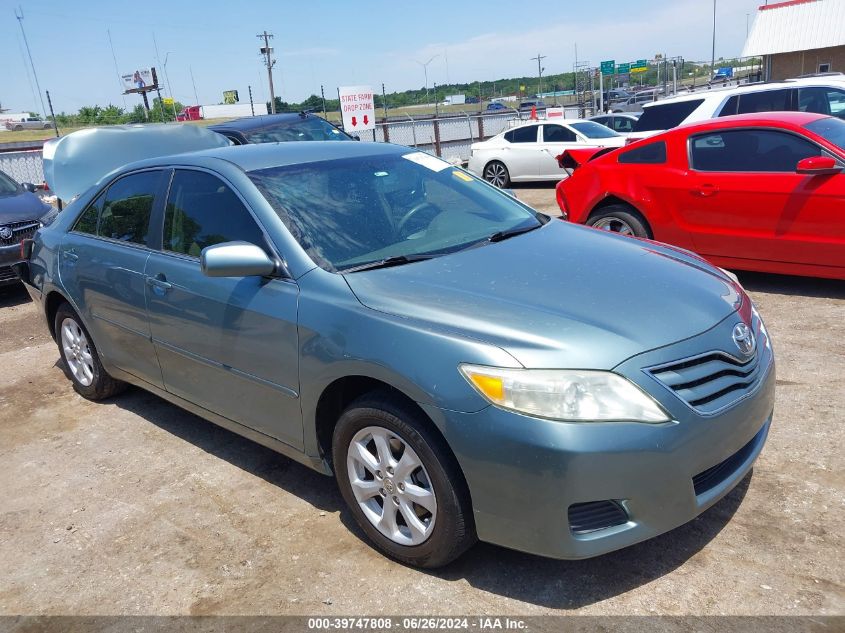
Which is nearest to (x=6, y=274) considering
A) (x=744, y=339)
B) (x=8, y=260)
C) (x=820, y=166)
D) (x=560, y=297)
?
(x=8, y=260)

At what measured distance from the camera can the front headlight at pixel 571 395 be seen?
250 cm

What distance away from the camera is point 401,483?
9.59ft

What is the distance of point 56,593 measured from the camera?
313 centimetres

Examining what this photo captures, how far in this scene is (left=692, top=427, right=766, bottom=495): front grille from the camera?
8.92 ft

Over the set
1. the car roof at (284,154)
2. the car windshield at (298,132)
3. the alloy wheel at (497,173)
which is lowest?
the alloy wheel at (497,173)

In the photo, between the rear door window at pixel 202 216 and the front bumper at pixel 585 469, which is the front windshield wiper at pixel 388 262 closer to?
the rear door window at pixel 202 216

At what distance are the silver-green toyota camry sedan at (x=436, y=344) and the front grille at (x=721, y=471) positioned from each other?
0.04ft

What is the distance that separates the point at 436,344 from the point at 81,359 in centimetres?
354

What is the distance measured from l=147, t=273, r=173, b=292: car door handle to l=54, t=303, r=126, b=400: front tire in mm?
1177

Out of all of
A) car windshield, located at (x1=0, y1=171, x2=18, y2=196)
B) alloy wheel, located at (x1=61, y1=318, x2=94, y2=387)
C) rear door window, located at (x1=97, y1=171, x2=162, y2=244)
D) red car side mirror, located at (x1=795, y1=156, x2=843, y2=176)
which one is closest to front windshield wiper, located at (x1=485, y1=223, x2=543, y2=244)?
rear door window, located at (x1=97, y1=171, x2=162, y2=244)

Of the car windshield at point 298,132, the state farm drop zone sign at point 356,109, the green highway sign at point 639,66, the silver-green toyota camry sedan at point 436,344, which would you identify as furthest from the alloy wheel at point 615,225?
the green highway sign at point 639,66

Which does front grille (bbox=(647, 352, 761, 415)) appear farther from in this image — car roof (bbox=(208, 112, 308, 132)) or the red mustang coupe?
car roof (bbox=(208, 112, 308, 132))

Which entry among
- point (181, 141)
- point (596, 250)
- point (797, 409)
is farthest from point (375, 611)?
point (181, 141)

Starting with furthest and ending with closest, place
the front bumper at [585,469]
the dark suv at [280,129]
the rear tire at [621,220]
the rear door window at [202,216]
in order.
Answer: the dark suv at [280,129]
the rear tire at [621,220]
the rear door window at [202,216]
the front bumper at [585,469]
